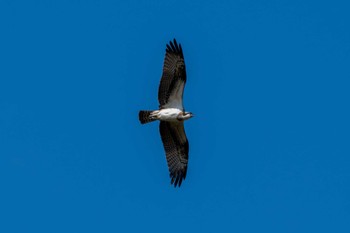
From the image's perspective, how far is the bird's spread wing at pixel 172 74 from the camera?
1222 inches

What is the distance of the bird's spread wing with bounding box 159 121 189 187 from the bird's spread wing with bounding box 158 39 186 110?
104 cm

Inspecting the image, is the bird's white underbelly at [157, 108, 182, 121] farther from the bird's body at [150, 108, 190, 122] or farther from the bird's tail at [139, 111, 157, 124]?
the bird's tail at [139, 111, 157, 124]

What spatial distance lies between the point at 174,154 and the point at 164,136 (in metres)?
0.60

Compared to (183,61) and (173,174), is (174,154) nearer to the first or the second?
(173,174)

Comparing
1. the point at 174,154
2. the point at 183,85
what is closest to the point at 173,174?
the point at 174,154

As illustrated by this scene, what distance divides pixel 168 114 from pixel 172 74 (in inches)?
40.8

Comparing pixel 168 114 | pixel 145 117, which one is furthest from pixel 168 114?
pixel 145 117

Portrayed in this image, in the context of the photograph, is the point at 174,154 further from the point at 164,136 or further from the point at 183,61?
the point at 183,61

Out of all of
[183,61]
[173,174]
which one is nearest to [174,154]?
[173,174]

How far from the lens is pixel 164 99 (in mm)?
31297

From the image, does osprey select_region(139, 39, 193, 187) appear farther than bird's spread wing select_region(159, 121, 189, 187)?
No

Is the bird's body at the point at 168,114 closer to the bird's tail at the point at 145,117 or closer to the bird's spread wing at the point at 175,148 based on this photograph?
the bird's tail at the point at 145,117

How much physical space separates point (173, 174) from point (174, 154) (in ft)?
1.68

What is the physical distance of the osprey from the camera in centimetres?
3108
